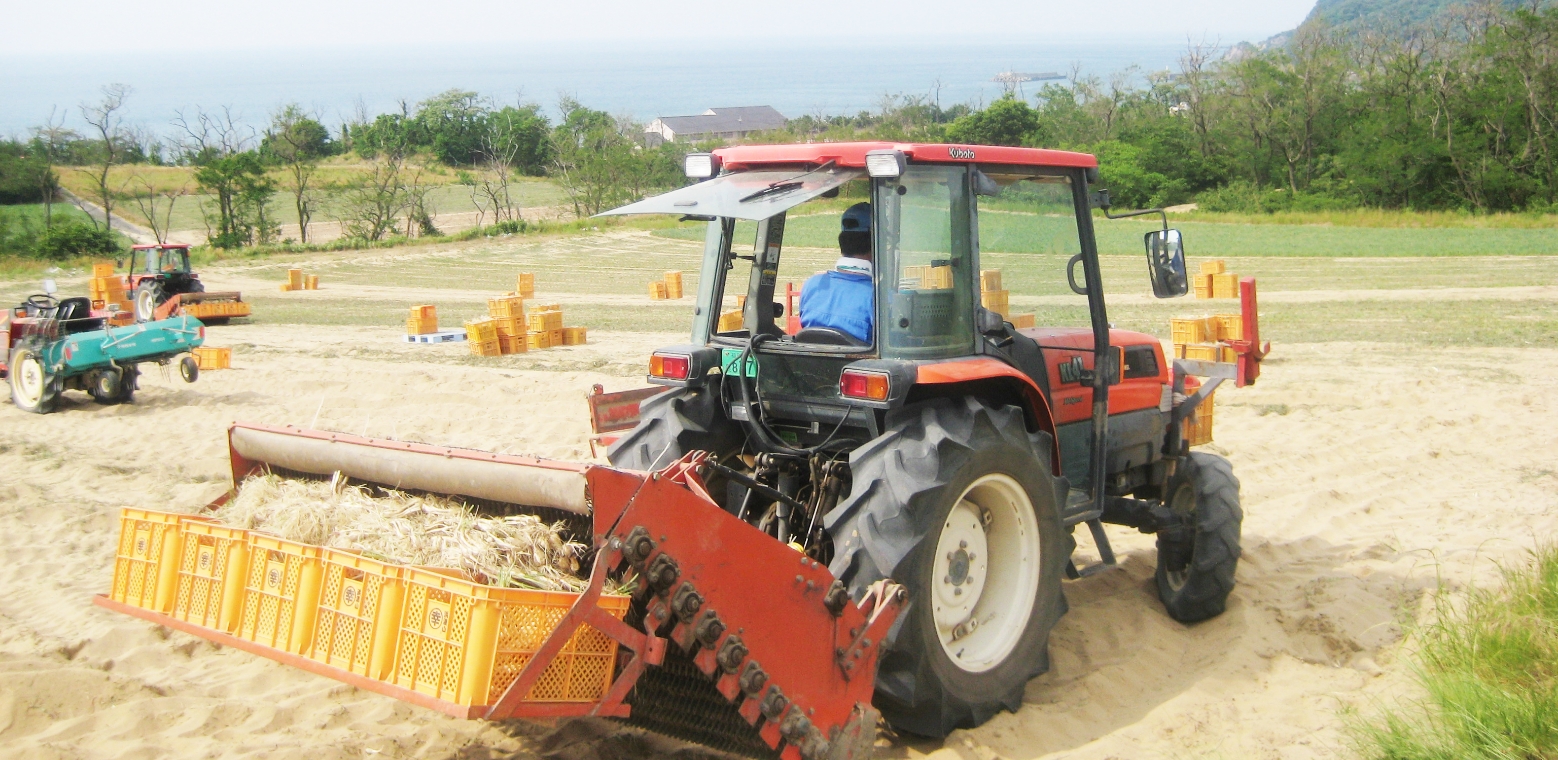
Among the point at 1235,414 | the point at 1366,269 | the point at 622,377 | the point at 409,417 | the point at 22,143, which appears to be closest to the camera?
the point at 1235,414

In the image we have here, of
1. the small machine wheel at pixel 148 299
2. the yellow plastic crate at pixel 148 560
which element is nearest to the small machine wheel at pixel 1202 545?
the yellow plastic crate at pixel 148 560

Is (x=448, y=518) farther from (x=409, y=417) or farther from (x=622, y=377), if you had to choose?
(x=622, y=377)

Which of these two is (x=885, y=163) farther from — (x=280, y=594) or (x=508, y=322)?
(x=508, y=322)

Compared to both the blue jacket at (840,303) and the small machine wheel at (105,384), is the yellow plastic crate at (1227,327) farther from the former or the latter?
the small machine wheel at (105,384)

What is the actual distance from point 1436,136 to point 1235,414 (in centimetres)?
4674

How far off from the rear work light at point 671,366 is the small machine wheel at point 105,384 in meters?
10.6

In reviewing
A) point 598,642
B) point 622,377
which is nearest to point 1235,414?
point 622,377

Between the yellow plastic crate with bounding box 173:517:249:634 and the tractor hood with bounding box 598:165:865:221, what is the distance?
5.85ft

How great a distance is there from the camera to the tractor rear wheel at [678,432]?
16.8 feet

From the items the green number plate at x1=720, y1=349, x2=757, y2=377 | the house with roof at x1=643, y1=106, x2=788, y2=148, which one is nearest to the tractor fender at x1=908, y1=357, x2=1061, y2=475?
the green number plate at x1=720, y1=349, x2=757, y2=377

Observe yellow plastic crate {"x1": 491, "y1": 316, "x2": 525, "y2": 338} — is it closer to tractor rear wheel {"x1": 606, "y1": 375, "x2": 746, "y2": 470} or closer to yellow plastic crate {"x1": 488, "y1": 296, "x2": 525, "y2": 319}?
yellow plastic crate {"x1": 488, "y1": 296, "x2": 525, "y2": 319}

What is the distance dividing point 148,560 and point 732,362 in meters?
2.37

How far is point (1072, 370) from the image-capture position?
5586 millimetres

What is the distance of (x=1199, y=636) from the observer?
617 cm
